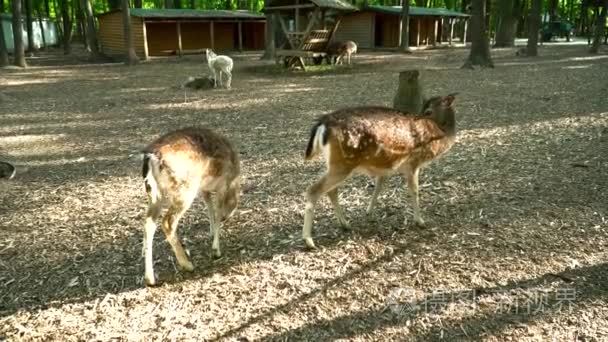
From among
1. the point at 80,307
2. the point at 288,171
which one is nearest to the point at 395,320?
the point at 80,307

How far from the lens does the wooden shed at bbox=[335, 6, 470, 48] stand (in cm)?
3097

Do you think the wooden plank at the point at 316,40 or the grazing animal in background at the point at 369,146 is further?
the wooden plank at the point at 316,40

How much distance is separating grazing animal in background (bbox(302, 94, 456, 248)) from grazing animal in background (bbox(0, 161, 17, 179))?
417 centimetres

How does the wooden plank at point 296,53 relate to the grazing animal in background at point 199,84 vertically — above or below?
above

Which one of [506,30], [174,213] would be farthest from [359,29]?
[174,213]

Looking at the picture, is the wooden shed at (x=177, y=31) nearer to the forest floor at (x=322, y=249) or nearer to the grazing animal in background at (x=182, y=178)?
the forest floor at (x=322, y=249)

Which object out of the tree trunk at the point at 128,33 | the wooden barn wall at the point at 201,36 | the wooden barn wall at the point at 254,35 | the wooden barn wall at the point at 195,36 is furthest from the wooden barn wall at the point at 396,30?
the tree trunk at the point at 128,33

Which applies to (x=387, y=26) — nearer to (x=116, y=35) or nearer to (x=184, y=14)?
(x=184, y=14)

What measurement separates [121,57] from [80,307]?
76.7 feet

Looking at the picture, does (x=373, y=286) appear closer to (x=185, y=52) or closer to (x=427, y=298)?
(x=427, y=298)

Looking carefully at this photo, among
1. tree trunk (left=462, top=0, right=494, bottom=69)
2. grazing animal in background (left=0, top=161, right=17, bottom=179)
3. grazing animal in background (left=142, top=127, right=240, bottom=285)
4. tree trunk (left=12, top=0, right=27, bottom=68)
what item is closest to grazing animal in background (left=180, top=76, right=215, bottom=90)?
grazing animal in background (left=0, top=161, right=17, bottom=179)

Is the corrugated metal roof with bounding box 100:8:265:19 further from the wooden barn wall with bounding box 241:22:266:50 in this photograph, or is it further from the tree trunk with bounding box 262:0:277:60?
the tree trunk with bounding box 262:0:277:60

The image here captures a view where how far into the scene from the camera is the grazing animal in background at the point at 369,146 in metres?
3.74

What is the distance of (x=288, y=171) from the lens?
598 centimetres
